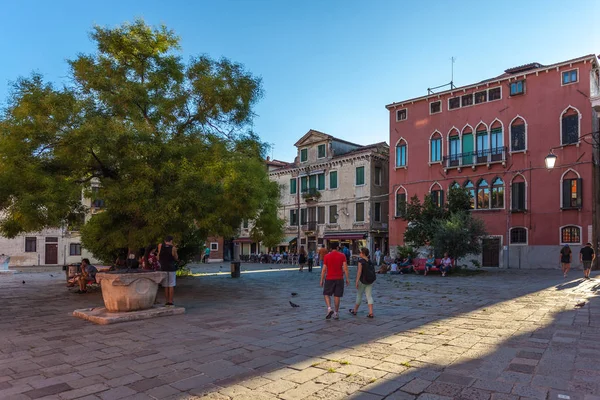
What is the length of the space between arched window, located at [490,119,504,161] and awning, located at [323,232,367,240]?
37.9 feet

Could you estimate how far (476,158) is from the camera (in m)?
29.4

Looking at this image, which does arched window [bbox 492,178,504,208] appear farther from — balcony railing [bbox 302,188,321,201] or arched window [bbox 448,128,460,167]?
balcony railing [bbox 302,188,321,201]

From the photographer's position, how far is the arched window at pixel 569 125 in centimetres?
2558

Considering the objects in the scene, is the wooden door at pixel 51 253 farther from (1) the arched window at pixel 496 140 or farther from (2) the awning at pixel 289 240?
(1) the arched window at pixel 496 140

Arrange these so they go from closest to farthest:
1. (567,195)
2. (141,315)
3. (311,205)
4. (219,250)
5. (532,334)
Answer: (532,334), (141,315), (567,195), (311,205), (219,250)

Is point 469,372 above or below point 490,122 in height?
below

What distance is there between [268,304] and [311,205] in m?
29.7

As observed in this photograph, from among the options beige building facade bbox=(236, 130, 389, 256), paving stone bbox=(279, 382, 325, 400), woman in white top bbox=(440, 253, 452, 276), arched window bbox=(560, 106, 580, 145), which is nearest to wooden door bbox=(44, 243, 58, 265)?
beige building facade bbox=(236, 130, 389, 256)

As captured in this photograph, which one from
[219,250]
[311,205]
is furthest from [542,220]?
[219,250]

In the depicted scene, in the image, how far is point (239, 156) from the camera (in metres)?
12.8

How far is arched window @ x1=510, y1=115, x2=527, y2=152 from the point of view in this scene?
90.5ft

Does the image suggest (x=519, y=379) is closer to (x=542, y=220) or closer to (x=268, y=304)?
(x=268, y=304)

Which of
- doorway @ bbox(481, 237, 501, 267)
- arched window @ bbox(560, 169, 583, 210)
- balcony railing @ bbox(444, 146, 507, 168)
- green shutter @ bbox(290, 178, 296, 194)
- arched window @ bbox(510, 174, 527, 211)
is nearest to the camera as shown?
arched window @ bbox(560, 169, 583, 210)

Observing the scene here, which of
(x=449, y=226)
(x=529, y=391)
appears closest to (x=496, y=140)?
(x=449, y=226)
